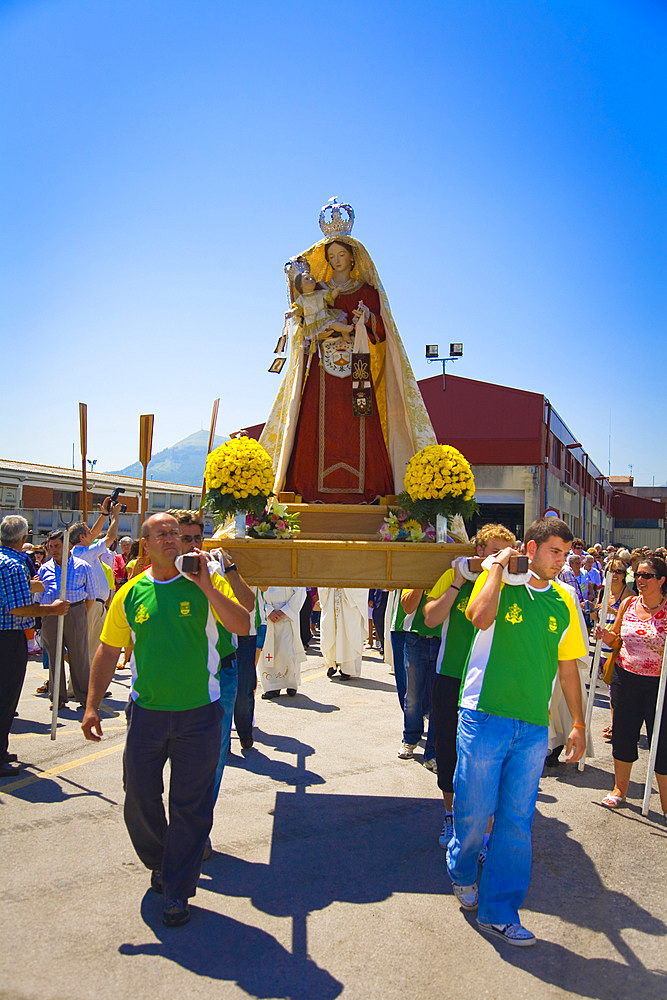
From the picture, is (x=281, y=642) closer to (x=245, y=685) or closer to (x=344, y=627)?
(x=344, y=627)

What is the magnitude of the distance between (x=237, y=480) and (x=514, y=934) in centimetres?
330

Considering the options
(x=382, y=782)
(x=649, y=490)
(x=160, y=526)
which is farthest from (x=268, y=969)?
(x=649, y=490)

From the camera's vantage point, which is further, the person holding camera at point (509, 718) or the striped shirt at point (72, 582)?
the striped shirt at point (72, 582)

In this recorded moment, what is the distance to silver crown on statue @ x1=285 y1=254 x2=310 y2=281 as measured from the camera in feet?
23.5

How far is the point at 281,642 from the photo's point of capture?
991 centimetres

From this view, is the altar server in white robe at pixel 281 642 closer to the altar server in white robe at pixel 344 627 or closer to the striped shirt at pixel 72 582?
the altar server in white robe at pixel 344 627

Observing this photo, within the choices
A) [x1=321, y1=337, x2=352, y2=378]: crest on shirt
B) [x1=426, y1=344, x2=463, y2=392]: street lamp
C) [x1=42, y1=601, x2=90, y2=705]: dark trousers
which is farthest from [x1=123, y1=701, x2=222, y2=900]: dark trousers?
[x1=426, y1=344, x2=463, y2=392]: street lamp

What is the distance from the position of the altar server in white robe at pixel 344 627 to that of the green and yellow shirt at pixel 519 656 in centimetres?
694

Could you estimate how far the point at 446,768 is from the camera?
519cm

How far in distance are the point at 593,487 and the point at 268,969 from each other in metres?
46.1

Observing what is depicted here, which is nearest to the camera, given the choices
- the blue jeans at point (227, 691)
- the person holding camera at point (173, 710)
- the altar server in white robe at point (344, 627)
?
the person holding camera at point (173, 710)

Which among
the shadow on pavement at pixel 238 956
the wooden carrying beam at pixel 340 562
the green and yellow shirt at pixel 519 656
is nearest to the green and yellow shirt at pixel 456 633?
the wooden carrying beam at pixel 340 562

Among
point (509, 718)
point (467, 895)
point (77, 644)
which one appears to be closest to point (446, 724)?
point (467, 895)

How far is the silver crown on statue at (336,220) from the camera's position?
7.17 metres
